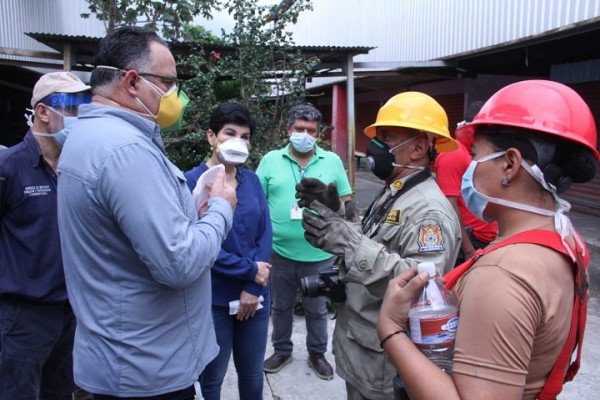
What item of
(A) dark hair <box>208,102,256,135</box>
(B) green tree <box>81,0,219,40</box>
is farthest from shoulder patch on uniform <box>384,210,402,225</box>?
(B) green tree <box>81,0,219,40</box>

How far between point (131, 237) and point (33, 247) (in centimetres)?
116

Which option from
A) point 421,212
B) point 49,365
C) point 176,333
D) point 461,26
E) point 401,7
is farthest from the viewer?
point 401,7

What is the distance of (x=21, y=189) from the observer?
7.04 feet

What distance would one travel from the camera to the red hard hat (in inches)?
42.9

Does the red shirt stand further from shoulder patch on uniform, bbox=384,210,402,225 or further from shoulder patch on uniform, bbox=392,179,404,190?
shoulder patch on uniform, bbox=384,210,402,225

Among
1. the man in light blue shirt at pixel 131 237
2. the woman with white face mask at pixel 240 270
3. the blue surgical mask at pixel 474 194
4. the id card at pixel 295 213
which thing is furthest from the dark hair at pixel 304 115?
the blue surgical mask at pixel 474 194

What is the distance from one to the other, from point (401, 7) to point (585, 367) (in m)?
9.55

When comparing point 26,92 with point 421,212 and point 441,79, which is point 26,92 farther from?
point 421,212

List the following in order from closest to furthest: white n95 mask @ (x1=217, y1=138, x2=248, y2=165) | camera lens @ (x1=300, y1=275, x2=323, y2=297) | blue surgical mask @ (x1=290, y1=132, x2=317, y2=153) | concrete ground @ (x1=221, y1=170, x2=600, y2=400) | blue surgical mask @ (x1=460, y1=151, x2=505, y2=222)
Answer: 1. blue surgical mask @ (x1=460, y1=151, x2=505, y2=222)
2. camera lens @ (x1=300, y1=275, x2=323, y2=297)
3. white n95 mask @ (x1=217, y1=138, x2=248, y2=165)
4. concrete ground @ (x1=221, y1=170, x2=600, y2=400)
5. blue surgical mask @ (x1=290, y1=132, x2=317, y2=153)

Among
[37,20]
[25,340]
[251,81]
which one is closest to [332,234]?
[25,340]

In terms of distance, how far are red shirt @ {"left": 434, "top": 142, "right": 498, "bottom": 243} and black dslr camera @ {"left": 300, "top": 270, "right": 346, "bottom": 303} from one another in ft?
5.49

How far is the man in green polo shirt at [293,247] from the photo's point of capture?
338 centimetres

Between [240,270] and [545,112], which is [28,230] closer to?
[240,270]

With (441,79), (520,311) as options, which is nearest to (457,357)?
(520,311)
